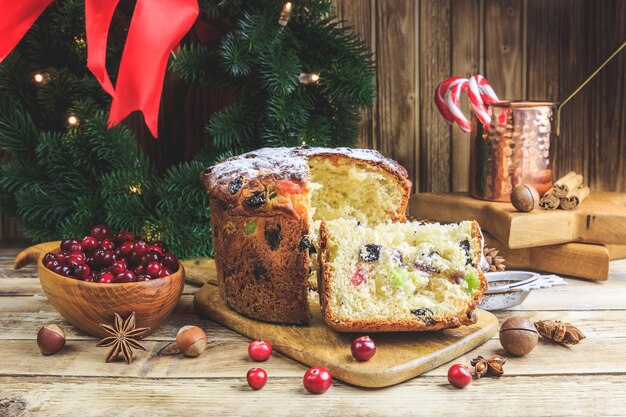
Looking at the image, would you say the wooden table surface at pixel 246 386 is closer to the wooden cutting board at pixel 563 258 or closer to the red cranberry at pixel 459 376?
the red cranberry at pixel 459 376

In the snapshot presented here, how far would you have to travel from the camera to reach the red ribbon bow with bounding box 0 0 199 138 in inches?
66.9

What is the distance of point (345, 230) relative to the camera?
1557mm

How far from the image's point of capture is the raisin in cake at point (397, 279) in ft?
4.92

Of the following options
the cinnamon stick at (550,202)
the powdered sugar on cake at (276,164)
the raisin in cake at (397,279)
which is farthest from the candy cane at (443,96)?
the raisin in cake at (397,279)

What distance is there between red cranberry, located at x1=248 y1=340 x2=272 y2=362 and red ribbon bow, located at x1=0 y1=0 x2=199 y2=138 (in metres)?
0.57

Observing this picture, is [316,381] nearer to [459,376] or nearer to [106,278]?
[459,376]

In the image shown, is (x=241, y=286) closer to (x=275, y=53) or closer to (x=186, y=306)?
(x=186, y=306)

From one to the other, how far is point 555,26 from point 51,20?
1694 mm

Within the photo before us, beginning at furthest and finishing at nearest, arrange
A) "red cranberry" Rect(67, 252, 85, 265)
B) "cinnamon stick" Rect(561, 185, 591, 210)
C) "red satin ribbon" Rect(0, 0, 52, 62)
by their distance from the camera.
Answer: "cinnamon stick" Rect(561, 185, 591, 210)
"red satin ribbon" Rect(0, 0, 52, 62)
"red cranberry" Rect(67, 252, 85, 265)

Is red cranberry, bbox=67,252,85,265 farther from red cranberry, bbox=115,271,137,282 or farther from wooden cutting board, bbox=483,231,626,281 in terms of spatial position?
wooden cutting board, bbox=483,231,626,281

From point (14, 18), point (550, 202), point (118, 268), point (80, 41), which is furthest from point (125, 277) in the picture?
point (550, 202)

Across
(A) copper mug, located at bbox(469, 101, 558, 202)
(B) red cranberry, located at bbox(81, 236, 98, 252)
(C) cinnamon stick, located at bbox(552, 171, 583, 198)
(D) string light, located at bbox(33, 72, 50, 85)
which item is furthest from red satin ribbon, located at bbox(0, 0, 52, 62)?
(C) cinnamon stick, located at bbox(552, 171, 583, 198)

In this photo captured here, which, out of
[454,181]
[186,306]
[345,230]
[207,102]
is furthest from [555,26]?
[186,306]

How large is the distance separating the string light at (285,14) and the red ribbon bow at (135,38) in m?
0.33
